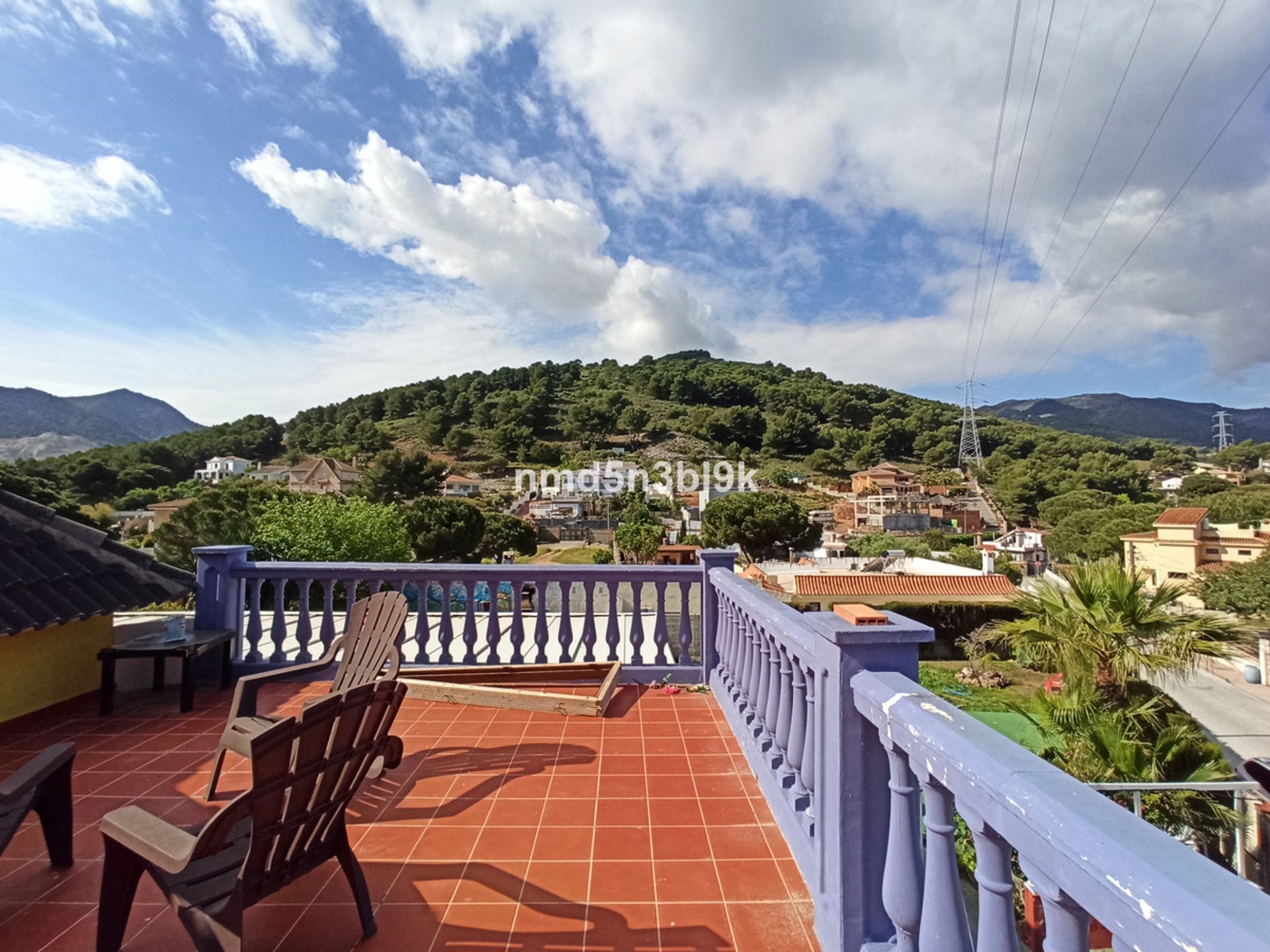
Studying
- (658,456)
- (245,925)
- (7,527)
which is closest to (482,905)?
(245,925)

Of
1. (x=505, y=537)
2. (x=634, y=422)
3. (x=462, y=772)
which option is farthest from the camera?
Result: (x=634, y=422)

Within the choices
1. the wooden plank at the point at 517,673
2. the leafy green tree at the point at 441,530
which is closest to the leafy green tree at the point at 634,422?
the leafy green tree at the point at 441,530

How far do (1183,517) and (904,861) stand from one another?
52.5 m

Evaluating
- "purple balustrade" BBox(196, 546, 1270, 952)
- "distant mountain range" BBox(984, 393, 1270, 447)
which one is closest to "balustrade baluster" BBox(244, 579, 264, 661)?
"purple balustrade" BBox(196, 546, 1270, 952)

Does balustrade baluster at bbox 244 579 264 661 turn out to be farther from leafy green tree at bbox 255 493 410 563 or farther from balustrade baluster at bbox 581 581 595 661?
leafy green tree at bbox 255 493 410 563

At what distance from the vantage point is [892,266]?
5416 centimetres

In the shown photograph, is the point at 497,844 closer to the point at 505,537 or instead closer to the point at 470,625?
the point at 470,625

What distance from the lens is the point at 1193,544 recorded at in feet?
129

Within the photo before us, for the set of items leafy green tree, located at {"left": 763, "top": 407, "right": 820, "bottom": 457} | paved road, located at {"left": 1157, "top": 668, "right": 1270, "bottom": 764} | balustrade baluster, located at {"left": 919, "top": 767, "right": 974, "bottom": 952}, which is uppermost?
leafy green tree, located at {"left": 763, "top": 407, "right": 820, "bottom": 457}

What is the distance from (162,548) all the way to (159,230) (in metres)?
19.2

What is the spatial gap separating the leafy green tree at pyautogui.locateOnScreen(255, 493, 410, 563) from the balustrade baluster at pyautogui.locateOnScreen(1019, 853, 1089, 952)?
1297 cm

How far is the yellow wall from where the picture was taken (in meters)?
→ 3.48

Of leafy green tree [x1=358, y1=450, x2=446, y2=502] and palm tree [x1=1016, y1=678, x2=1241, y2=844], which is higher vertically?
leafy green tree [x1=358, y1=450, x2=446, y2=502]

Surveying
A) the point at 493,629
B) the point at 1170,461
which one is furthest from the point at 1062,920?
the point at 1170,461
